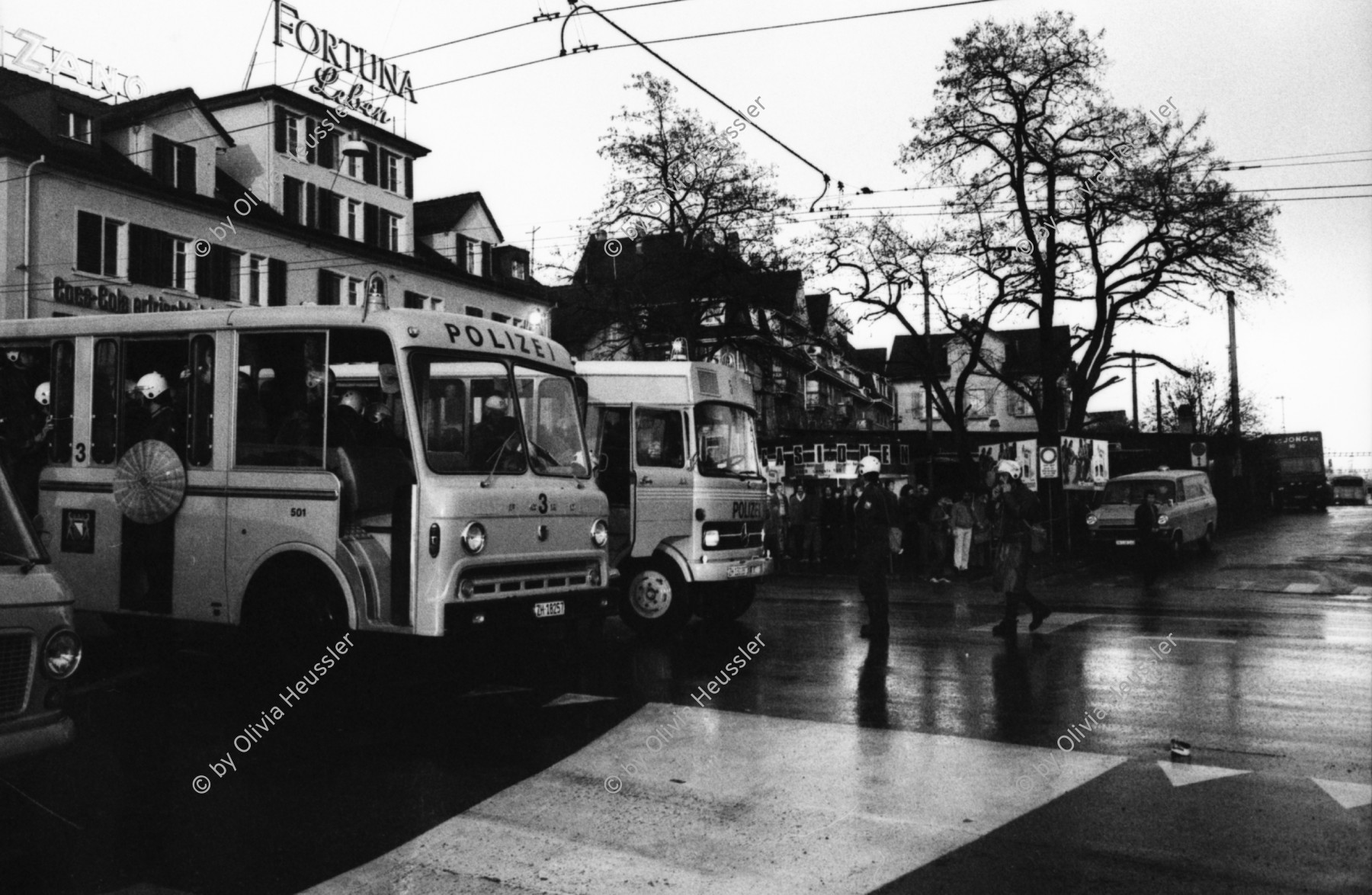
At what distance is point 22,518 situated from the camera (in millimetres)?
5633

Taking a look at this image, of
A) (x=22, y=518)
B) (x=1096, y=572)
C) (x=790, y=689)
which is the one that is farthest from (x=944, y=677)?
(x=1096, y=572)

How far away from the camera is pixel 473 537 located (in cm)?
806

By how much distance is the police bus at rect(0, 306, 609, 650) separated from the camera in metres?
8.12

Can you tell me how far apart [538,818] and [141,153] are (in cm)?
3454

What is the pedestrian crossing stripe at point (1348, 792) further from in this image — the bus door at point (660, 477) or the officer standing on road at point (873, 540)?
the bus door at point (660, 477)

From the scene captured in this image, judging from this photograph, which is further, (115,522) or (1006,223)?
(1006,223)

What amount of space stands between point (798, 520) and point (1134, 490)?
8.86 metres

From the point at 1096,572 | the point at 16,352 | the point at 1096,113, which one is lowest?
the point at 1096,572

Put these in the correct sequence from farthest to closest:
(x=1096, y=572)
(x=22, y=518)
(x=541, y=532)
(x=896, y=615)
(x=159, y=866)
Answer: (x=1096, y=572), (x=896, y=615), (x=541, y=532), (x=22, y=518), (x=159, y=866)

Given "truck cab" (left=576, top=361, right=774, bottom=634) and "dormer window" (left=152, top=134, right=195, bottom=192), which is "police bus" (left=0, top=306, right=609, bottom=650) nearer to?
"truck cab" (left=576, top=361, right=774, bottom=634)

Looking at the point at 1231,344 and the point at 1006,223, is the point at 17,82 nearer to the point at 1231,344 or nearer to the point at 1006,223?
the point at 1006,223

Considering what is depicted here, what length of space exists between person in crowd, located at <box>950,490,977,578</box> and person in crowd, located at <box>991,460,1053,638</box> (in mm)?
9857

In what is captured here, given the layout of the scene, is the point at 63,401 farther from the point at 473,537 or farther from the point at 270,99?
the point at 270,99

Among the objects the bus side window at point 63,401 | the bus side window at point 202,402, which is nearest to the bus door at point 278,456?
the bus side window at point 202,402
